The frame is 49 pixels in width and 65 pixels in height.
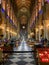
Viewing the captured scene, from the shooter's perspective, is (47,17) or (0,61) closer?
(0,61)

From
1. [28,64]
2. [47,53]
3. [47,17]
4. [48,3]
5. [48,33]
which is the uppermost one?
[48,3]

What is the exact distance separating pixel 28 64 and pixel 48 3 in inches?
365

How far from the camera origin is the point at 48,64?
6629 millimetres

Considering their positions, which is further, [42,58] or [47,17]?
[47,17]

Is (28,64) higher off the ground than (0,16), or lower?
lower

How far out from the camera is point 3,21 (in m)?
23.5

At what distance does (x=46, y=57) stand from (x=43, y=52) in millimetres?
593

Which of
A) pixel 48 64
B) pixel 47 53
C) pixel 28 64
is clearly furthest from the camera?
pixel 28 64

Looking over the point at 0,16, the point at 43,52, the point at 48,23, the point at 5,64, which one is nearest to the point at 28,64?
the point at 5,64

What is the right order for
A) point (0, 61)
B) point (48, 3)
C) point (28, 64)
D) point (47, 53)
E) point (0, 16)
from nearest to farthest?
point (47, 53), point (0, 61), point (28, 64), point (48, 3), point (0, 16)

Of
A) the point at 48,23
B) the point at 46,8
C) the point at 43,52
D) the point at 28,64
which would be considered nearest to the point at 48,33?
the point at 48,23

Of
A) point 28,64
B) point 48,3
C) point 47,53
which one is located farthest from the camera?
point 48,3

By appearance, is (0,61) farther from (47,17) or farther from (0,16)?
(0,16)

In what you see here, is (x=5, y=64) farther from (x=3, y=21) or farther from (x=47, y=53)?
(x=3, y=21)
